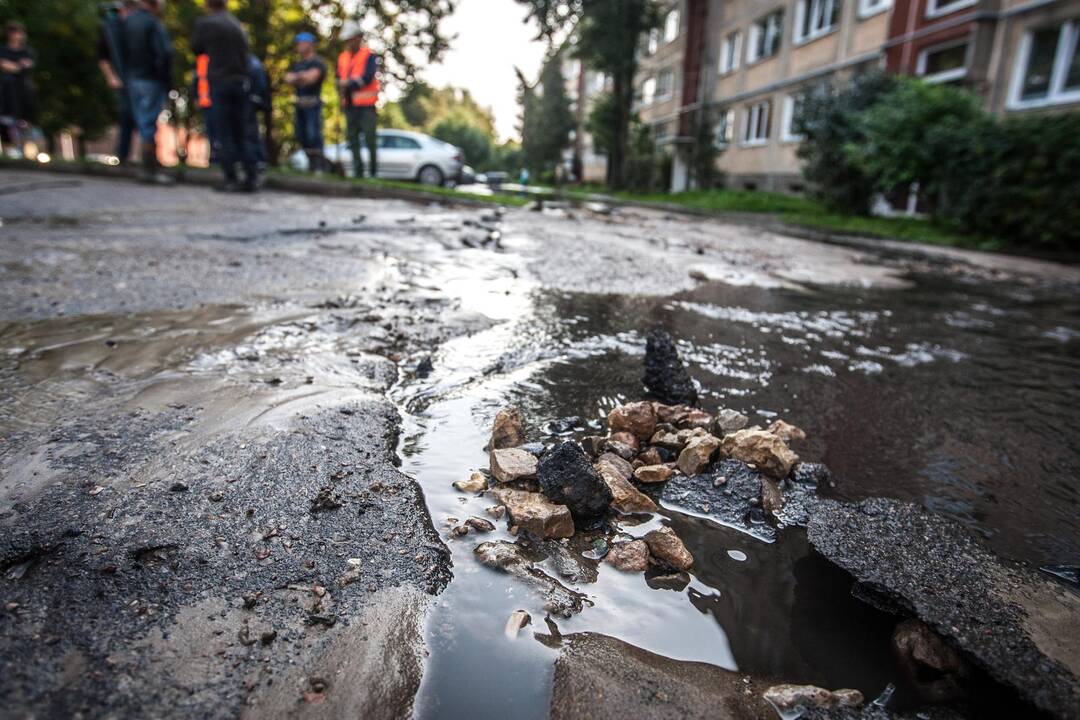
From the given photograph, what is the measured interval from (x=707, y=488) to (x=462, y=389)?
958 mm

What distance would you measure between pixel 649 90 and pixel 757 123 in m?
16.1

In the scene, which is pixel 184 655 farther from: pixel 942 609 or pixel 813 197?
pixel 813 197

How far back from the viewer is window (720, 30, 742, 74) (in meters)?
22.9

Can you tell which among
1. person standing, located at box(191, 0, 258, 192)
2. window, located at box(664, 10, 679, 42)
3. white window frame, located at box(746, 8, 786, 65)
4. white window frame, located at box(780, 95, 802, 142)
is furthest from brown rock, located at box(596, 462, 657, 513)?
window, located at box(664, 10, 679, 42)

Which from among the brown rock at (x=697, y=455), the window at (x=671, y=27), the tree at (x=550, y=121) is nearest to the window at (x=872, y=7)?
the window at (x=671, y=27)

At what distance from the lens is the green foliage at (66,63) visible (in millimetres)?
20875

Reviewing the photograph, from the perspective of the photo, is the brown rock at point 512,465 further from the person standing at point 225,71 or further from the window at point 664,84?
the window at point 664,84

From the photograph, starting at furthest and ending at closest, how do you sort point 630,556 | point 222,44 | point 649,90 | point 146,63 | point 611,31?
point 649,90 < point 611,31 < point 146,63 < point 222,44 < point 630,556

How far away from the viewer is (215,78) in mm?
7902

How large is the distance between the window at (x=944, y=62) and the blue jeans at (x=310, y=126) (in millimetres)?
12100

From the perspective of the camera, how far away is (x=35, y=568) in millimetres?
1149

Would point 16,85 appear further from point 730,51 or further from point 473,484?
point 730,51

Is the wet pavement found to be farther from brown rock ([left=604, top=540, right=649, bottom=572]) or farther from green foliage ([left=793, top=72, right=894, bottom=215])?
green foliage ([left=793, top=72, right=894, bottom=215])

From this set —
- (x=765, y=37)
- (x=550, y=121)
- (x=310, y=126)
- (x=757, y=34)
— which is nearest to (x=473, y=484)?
(x=310, y=126)
